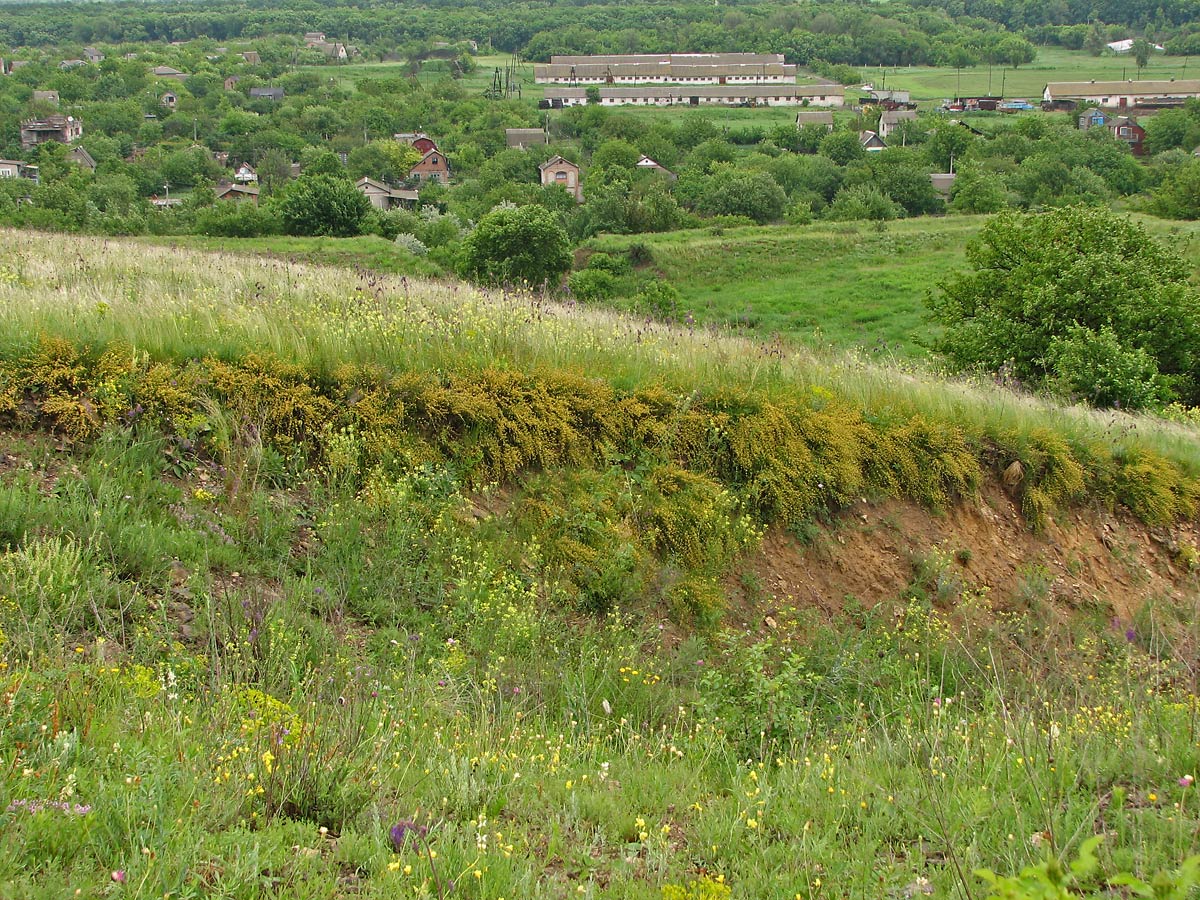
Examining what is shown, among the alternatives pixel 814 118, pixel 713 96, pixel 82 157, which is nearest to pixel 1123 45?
pixel 713 96

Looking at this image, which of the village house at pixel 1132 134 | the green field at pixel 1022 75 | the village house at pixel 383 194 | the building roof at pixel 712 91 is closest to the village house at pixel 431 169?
the village house at pixel 383 194

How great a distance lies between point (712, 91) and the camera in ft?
449

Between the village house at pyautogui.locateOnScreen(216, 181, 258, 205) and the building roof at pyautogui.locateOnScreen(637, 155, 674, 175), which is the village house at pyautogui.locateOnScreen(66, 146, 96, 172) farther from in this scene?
the building roof at pyautogui.locateOnScreen(637, 155, 674, 175)

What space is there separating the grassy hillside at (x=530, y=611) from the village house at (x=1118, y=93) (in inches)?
5177

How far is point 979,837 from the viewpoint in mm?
3084

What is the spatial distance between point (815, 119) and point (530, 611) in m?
115

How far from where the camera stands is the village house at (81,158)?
8519 cm

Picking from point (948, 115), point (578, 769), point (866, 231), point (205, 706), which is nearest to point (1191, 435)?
point (578, 769)

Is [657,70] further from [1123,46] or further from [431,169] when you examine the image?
[1123,46]

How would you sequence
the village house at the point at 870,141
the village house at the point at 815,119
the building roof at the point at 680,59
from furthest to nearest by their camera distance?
the building roof at the point at 680,59, the village house at the point at 815,119, the village house at the point at 870,141

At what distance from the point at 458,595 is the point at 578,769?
2.25m

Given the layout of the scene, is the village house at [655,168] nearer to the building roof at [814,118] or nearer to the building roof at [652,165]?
the building roof at [652,165]

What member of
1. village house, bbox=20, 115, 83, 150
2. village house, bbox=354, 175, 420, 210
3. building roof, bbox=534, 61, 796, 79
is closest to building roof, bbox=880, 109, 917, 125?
building roof, bbox=534, 61, 796, 79

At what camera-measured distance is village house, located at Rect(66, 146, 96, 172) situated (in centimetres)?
8519
